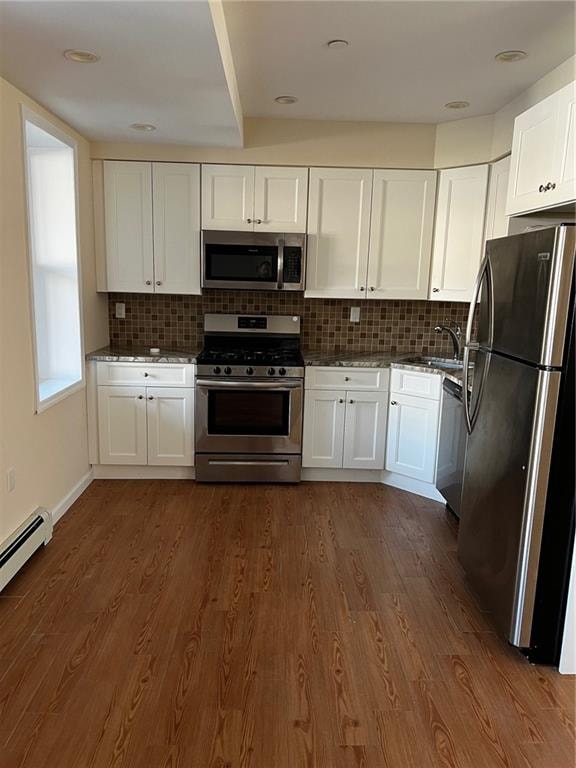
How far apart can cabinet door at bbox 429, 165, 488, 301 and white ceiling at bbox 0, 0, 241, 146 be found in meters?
1.54

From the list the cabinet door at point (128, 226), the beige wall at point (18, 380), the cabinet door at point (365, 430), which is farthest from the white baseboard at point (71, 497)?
the cabinet door at point (365, 430)

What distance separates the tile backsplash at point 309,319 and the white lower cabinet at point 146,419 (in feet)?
1.80

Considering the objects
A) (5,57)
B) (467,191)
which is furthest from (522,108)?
(5,57)

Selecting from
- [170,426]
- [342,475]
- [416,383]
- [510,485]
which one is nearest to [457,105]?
[416,383]

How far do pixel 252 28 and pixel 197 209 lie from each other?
1.56 metres

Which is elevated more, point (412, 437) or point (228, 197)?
point (228, 197)

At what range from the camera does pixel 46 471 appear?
3064mm

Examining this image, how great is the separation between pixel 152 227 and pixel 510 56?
2.43 meters

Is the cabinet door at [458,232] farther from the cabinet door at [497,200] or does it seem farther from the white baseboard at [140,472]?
the white baseboard at [140,472]

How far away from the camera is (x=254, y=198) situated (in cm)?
383

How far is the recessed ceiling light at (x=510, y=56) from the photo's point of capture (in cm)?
258

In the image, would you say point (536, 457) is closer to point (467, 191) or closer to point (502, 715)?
point (502, 715)

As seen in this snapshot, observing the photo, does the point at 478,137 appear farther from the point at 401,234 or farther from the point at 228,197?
the point at 228,197

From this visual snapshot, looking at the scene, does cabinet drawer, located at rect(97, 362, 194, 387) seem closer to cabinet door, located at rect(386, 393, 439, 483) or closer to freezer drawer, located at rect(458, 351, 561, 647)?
cabinet door, located at rect(386, 393, 439, 483)
